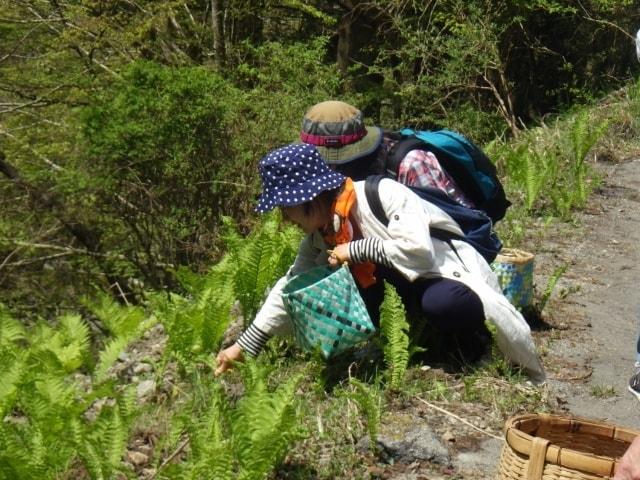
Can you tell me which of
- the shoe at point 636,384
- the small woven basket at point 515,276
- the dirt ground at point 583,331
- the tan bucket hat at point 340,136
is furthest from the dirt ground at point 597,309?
the shoe at point 636,384

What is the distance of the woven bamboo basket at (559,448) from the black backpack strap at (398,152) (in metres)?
1.72

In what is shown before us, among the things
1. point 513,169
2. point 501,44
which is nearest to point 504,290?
point 513,169

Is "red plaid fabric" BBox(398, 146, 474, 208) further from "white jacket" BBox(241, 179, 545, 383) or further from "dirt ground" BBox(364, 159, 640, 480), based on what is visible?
"dirt ground" BBox(364, 159, 640, 480)

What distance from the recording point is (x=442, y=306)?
4238mm

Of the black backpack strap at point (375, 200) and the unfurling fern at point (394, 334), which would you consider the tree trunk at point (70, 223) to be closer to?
the unfurling fern at point (394, 334)

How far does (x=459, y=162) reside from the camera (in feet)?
15.2

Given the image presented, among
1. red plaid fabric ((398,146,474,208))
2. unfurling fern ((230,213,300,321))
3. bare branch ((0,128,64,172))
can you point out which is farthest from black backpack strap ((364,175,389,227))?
bare branch ((0,128,64,172))

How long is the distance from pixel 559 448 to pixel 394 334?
1.57 metres

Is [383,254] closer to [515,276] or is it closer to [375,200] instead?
[375,200]

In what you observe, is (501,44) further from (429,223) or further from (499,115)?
(429,223)

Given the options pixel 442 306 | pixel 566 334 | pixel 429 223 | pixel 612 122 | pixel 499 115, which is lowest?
pixel 499 115

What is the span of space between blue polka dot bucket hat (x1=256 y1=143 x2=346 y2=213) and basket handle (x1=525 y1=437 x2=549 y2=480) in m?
1.61

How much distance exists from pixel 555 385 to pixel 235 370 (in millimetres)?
1513

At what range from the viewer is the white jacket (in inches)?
162
